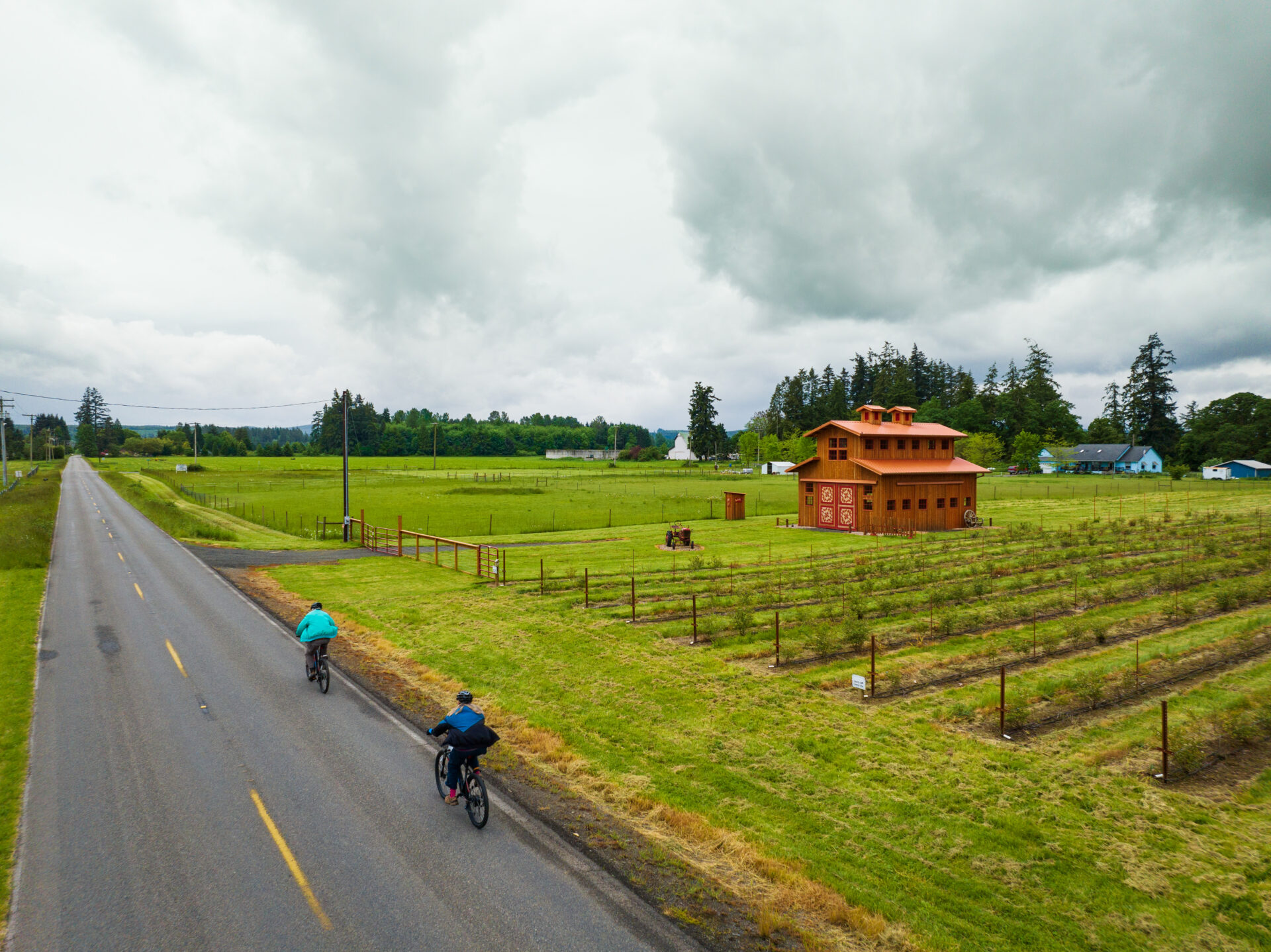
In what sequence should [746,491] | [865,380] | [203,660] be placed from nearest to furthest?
[203,660], [746,491], [865,380]

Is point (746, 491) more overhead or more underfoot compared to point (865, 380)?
more underfoot

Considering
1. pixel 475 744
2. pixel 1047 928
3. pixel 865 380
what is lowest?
pixel 1047 928

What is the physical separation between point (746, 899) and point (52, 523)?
56.4 metres

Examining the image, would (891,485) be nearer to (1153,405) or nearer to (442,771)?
(442,771)

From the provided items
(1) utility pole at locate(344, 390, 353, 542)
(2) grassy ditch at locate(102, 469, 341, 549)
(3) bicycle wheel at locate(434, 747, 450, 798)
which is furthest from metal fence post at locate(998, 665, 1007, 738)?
(2) grassy ditch at locate(102, 469, 341, 549)

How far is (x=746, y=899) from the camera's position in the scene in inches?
326

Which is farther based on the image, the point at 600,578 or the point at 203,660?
the point at 600,578

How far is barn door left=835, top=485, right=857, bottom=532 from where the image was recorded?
46062 millimetres

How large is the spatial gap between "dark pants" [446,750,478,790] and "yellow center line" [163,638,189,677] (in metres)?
10.1

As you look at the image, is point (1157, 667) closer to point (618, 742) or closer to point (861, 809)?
point (861, 809)

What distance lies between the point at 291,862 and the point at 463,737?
2.56 meters

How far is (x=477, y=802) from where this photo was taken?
984 cm

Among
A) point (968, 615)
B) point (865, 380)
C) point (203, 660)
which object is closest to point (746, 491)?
point (968, 615)

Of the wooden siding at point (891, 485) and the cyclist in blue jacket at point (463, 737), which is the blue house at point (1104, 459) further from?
the cyclist in blue jacket at point (463, 737)
